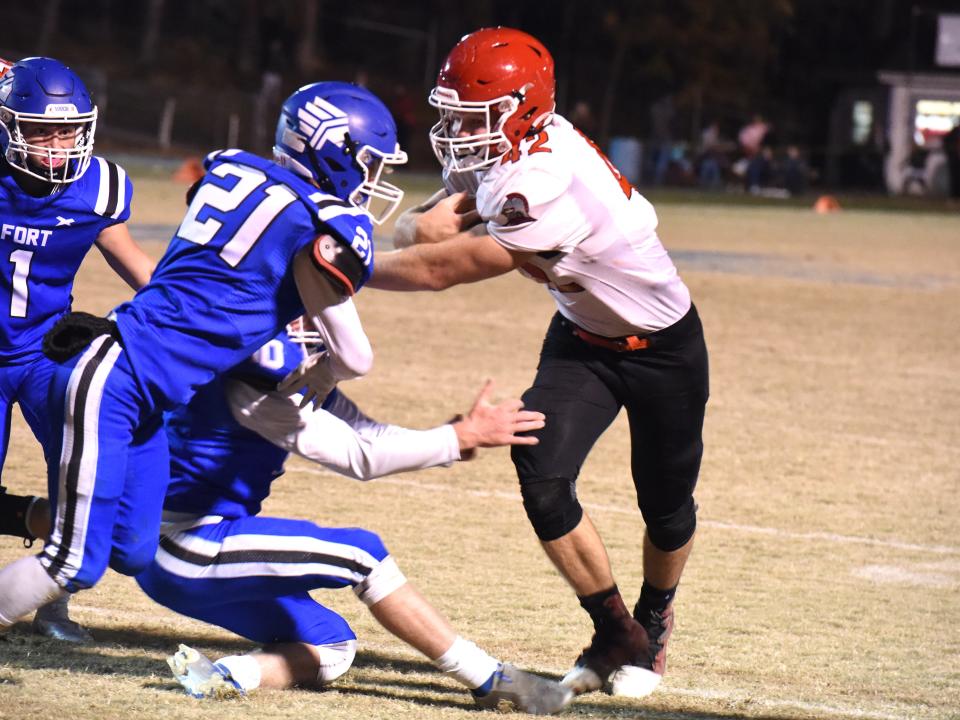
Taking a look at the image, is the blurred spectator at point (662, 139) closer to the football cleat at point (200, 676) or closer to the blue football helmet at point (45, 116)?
the blue football helmet at point (45, 116)

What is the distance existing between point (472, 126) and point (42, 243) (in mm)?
1393

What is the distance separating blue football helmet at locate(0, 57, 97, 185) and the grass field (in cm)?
139

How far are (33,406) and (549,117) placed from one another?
1741 millimetres

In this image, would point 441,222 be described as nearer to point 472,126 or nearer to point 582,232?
point 472,126

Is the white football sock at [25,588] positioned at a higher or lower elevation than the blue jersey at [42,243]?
lower

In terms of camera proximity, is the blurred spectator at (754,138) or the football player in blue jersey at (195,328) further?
the blurred spectator at (754,138)

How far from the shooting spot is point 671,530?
4.65 m

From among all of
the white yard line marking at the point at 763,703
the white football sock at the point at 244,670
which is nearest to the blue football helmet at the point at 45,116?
the white yard line marking at the point at 763,703

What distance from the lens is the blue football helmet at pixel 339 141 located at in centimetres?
380

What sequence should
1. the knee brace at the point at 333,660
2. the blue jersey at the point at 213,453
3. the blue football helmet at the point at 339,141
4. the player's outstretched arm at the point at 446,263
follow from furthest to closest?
1. the player's outstretched arm at the point at 446,263
2. the knee brace at the point at 333,660
3. the blue jersey at the point at 213,453
4. the blue football helmet at the point at 339,141

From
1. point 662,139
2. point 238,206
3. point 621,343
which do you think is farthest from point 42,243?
point 662,139

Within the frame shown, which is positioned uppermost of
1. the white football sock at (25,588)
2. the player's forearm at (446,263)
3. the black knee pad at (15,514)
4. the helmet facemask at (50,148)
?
the helmet facemask at (50,148)

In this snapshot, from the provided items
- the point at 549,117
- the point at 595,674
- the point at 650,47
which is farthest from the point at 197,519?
the point at 650,47

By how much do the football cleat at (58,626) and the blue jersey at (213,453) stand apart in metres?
0.81
